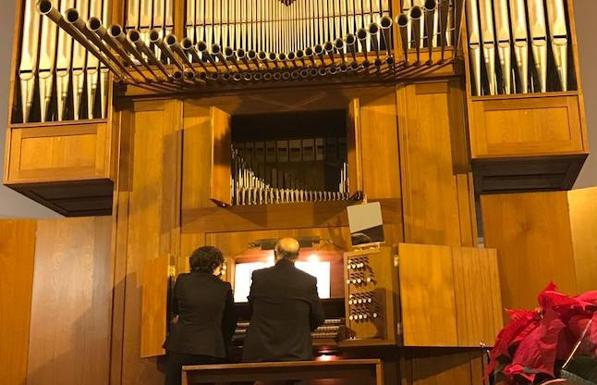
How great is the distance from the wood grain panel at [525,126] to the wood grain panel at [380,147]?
2.07ft

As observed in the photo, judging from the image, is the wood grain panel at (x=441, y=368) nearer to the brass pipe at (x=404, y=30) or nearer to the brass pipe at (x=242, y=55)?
the brass pipe at (x=404, y=30)

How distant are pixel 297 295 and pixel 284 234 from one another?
1413 mm

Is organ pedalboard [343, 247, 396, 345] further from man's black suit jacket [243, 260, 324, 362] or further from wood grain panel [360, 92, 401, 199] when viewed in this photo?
wood grain panel [360, 92, 401, 199]

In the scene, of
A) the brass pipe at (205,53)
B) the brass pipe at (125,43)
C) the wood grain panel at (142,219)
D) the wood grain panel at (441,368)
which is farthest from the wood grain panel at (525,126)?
the brass pipe at (125,43)

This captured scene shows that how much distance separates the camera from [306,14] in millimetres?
6887

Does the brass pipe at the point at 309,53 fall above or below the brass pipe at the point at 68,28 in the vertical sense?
below

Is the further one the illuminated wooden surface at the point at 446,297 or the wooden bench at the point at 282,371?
the illuminated wooden surface at the point at 446,297

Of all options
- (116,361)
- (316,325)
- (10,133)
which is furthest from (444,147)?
(10,133)

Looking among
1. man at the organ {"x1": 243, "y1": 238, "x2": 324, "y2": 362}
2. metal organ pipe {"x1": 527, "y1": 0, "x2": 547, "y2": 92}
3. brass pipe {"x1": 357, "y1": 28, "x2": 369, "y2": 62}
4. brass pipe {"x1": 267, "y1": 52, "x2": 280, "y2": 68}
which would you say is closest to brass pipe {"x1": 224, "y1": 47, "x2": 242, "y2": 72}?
brass pipe {"x1": 267, "y1": 52, "x2": 280, "y2": 68}

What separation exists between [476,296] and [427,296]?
14.8 inches

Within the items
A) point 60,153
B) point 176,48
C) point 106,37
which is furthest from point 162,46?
point 60,153

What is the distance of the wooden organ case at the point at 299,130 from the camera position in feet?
20.0

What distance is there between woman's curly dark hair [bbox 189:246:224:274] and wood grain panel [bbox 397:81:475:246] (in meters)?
1.65

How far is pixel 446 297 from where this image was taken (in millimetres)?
5805
